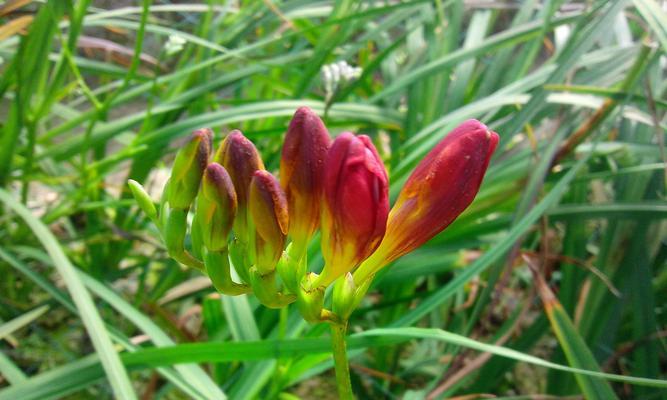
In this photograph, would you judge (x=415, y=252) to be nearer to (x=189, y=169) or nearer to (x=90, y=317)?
(x=90, y=317)

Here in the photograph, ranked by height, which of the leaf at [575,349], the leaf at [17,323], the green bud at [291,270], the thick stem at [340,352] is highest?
the green bud at [291,270]

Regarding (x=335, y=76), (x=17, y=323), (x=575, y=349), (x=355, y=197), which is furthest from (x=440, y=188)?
(x=17, y=323)

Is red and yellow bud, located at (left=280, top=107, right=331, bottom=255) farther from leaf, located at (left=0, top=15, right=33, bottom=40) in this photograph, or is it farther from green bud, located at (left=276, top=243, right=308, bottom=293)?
leaf, located at (left=0, top=15, right=33, bottom=40)

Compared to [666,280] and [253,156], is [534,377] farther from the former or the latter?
[253,156]


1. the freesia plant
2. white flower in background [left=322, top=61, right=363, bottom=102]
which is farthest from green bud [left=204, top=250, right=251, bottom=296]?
white flower in background [left=322, top=61, right=363, bottom=102]

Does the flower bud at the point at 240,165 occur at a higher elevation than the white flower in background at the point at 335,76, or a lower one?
higher

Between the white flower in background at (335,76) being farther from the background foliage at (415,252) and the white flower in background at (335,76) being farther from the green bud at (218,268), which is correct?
the green bud at (218,268)

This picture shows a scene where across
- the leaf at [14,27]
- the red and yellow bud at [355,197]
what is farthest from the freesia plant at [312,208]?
the leaf at [14,27]
